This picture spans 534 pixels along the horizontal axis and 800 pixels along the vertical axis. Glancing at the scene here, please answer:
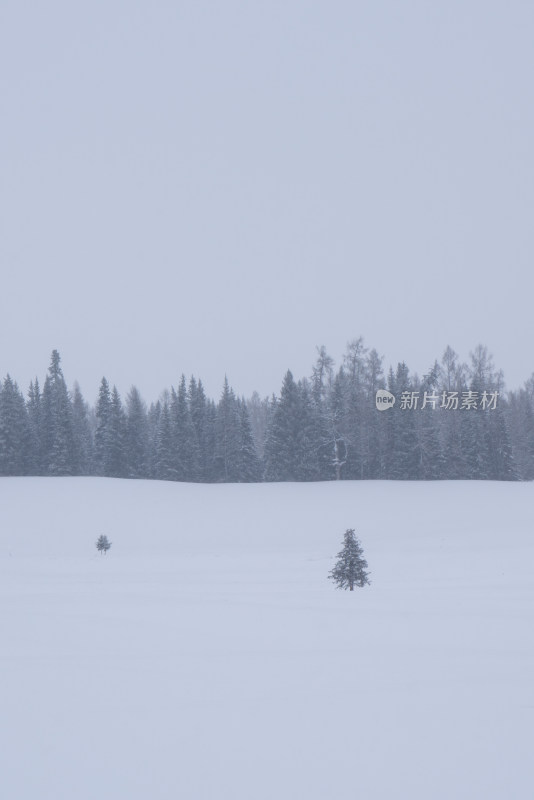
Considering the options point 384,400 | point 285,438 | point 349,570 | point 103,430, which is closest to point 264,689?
point 349,570

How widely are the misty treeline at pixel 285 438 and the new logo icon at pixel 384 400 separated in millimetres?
501

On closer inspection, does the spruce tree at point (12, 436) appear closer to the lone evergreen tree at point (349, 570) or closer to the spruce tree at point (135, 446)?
the spruce tree at point (135, 446)

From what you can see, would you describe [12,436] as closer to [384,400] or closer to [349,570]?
[384,400]

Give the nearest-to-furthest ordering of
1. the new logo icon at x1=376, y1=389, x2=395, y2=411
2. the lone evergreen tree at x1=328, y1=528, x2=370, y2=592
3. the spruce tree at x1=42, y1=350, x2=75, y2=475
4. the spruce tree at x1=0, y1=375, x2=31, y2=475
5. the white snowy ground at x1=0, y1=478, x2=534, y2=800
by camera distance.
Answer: the white snowy ground at x1=0, y1=478, x2=534, y2=800
the lone evergreen tree at x1=328, y1=528, x2=370, y2=592
the spruce tree at x1=0, y1=375, x2=31, y2=475
the spruce tree at x1=42, y1=350, x2=75, y2=475
the new logo icon at x1=376, y1=389, x2=395, y2=411

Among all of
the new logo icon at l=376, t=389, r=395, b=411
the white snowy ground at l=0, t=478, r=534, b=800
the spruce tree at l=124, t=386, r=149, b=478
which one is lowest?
the white snowy ground at l=0, t=478, r=534, b=800

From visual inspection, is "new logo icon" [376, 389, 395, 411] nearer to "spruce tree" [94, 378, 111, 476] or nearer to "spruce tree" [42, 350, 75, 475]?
"spruce tree" [94, 378, 111, 476]

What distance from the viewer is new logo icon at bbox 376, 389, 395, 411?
5491 centimetres

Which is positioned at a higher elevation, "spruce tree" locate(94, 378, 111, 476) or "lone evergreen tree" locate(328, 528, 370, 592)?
"spruce tree" locate(94, 378, 111, 476)

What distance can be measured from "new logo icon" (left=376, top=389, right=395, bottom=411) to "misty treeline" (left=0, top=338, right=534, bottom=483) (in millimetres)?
501

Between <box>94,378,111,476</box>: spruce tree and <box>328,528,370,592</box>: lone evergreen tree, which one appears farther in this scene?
<box>94,378,111,476</box>: spruce tree

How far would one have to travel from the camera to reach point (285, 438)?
5275 cm

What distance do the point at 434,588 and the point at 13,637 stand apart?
8.10m

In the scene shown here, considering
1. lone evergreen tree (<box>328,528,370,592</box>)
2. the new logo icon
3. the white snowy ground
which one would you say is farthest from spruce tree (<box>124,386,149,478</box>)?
lone evergreen tree (<box>328,528,370,592</box>)

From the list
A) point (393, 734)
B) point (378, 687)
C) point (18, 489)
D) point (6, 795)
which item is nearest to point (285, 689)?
point (378, 687)
